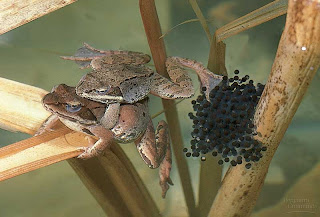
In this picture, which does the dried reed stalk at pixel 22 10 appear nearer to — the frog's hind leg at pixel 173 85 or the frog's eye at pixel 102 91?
the frog's eye at pixel 102 91

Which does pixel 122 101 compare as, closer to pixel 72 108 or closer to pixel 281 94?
pixel 72 108

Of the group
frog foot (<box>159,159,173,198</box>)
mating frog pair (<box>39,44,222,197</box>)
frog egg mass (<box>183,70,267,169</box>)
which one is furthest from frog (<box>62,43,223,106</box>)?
frog foot (<box>159,159,173,198</box>)

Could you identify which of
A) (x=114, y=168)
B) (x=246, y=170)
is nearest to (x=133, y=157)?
(x=114, y=168)

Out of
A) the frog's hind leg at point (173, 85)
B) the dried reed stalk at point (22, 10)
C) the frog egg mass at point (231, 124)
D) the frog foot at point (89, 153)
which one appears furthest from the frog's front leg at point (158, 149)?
the dried reed stalk at point (22, 10)

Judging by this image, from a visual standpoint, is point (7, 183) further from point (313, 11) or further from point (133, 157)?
point (313, 11)

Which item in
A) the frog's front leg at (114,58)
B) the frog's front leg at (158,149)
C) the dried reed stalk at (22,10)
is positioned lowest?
the frog's front leg at (158,149)

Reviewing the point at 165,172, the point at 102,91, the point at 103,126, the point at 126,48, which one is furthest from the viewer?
the point at 126,48

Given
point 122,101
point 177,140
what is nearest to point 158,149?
point 177,140
